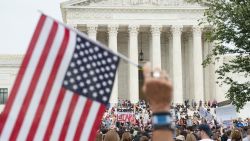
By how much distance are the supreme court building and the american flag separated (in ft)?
208

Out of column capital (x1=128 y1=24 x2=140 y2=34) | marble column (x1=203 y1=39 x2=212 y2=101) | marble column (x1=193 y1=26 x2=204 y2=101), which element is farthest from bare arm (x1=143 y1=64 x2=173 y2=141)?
marble column (x1=203 y1=39 x2=212 y2=101)

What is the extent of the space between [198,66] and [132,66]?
810cm

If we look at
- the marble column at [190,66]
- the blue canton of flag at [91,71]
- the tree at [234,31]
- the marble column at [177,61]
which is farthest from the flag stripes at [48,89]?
the marble column at [190,66]

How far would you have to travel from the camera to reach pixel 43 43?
6.10 meters

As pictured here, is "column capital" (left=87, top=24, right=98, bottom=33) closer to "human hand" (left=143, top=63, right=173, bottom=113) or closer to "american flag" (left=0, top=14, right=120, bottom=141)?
"american flag" (left=0, top=14, right=120, bottom=141)

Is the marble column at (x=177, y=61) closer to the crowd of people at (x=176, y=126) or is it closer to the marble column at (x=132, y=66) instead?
the crowd of people at (x=176, y=126)

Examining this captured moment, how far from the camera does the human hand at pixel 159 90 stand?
419cm

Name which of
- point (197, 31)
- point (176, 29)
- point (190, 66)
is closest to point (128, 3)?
point (176, 29)

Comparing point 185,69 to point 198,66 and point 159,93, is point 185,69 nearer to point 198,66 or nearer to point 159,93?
point 198,66

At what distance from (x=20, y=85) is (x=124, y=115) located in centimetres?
3047

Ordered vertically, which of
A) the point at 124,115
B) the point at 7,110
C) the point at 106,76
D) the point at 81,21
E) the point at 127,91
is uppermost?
the point at 81,21

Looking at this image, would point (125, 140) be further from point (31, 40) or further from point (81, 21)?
point (81, 21)

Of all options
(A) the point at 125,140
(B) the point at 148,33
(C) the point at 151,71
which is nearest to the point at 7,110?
(C) the point at 151,71

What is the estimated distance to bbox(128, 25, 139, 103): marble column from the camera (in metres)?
70.9
